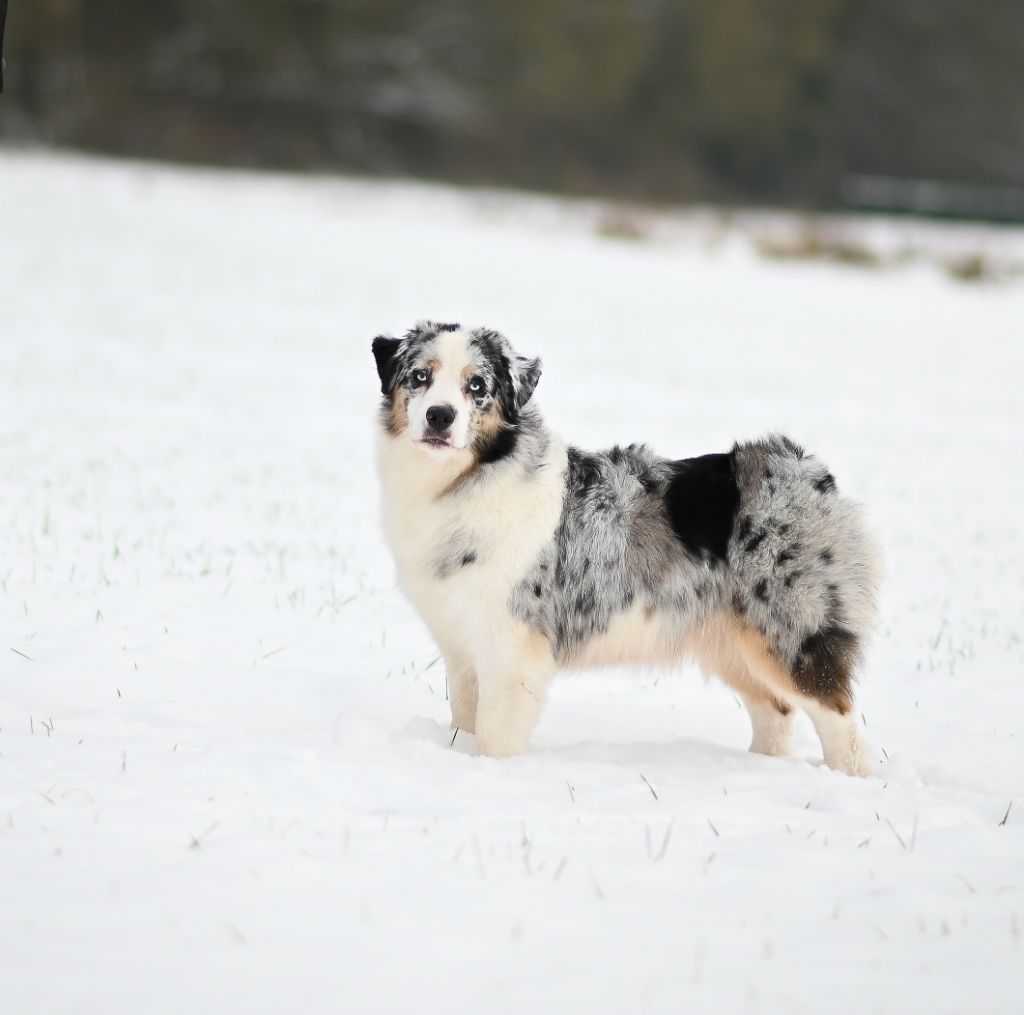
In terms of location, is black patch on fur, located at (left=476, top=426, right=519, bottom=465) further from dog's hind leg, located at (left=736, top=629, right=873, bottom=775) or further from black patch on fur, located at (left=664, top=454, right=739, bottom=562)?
dog's hind leg, located at (left=736, top=629, right=873, bottom=775)

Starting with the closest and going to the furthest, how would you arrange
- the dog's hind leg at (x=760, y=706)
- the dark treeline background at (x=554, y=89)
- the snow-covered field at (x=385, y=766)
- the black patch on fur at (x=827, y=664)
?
the snow-covered field at (x=385, y=766) < the black patch on fur at (x=827, y=664) < the dog's hind leg at (x=760, y=706) < the dark treeline background at (x=554, y=89)

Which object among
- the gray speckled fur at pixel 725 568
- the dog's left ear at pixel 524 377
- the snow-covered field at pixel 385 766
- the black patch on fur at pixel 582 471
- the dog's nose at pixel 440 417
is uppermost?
the dog's left ear at pixel 524 377

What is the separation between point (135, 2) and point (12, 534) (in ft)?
135

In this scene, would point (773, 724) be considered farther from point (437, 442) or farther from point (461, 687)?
point (437, 442)

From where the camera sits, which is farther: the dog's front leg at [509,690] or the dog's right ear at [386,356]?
the dog's right ear at [386,356]

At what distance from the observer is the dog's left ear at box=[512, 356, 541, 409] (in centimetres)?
472

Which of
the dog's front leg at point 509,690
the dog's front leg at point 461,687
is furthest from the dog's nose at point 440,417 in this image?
the dog's front leg at point 461,687

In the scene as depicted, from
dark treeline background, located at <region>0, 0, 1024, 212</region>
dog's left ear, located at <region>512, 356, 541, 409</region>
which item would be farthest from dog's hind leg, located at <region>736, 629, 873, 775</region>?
dark treeline background, located at <region>0, 0, 1024, 212</region>

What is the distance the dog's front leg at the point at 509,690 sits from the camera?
4.57 metres

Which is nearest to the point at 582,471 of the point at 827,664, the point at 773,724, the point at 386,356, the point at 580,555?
the point at 580,555

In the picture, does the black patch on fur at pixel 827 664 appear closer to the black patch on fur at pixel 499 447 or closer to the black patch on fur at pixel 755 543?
the black patch on fur at pixel 755 543

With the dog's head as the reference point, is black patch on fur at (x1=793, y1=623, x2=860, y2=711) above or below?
below

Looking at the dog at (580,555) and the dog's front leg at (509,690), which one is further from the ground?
the dog at (580,555)

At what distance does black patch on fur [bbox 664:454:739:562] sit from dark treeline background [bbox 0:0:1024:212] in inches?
1370
